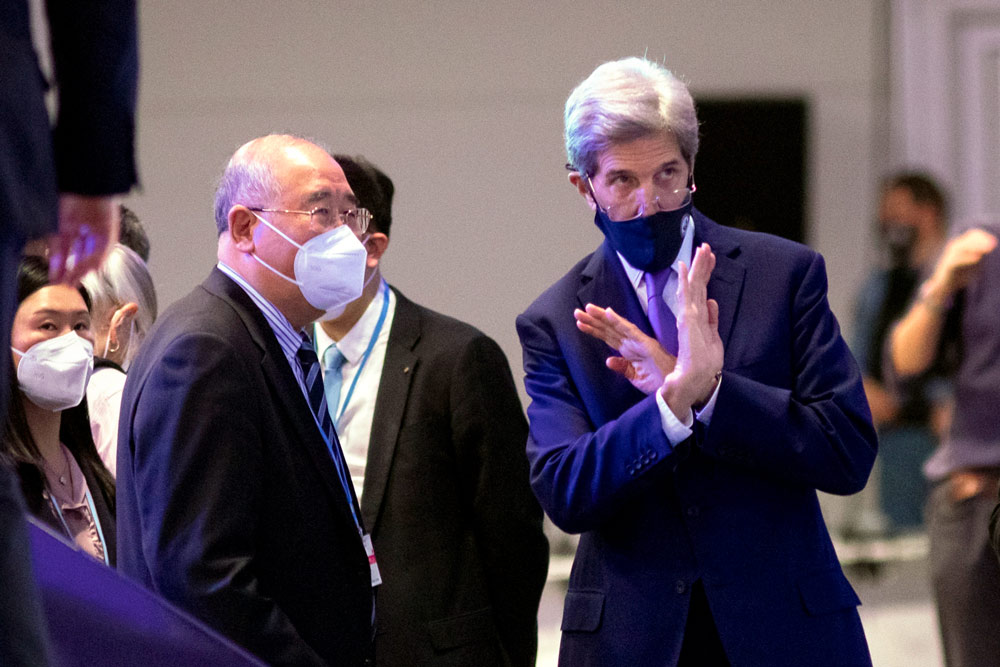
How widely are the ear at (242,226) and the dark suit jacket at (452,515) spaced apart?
0.48m

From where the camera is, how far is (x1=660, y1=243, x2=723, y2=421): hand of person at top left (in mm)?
1968

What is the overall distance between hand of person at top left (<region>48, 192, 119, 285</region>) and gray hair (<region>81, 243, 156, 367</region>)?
6.20ft

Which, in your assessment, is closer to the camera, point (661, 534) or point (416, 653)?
point (661, 534)

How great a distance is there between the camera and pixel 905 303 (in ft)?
20.0

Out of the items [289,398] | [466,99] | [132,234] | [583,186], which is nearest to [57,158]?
[289,398]

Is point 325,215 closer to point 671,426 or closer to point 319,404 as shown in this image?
point 319,404

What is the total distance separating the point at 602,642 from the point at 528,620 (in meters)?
A: 0.68

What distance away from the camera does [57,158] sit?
1251mm

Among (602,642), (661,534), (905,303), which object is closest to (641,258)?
(661,534)

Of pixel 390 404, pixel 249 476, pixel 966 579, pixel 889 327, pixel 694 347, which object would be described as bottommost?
pixel 889 327

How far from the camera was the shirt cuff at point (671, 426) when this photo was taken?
196 centimetres

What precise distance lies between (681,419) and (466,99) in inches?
219

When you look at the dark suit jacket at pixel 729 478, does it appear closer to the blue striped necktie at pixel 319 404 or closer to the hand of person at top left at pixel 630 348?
the hand of person at top left at pixel 630 348

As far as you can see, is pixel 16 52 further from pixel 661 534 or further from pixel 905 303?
pixel 905 303
